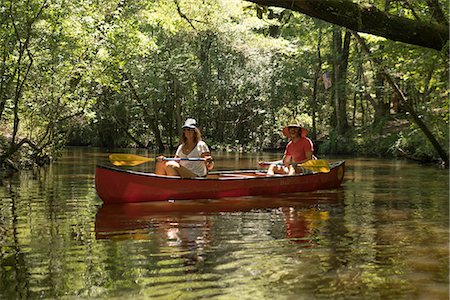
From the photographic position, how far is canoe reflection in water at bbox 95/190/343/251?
7070 mm

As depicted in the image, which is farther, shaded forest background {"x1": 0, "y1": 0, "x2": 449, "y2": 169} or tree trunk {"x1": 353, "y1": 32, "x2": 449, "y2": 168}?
tree trunk {"x1": 353, "y1": 32, "x2": 449, "y2": 168}

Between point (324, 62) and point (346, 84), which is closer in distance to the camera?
point (346, 84)

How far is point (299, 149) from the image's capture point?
12.9m

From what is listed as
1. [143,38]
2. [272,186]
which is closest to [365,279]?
[272,186]

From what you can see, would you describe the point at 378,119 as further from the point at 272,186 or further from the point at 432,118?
the point at 272,186

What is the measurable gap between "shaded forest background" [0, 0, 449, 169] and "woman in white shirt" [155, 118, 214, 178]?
98.0 inches

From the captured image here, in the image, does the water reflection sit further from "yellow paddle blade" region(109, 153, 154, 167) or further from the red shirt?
"yellow paddle blade" region(109, 153, 154, 167)

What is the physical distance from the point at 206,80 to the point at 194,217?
25.6 m

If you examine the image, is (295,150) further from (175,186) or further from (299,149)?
(175,186)

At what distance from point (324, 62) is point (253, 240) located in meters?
28.2

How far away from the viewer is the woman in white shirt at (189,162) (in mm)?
10695

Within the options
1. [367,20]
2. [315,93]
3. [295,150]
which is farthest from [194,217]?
[315,93]

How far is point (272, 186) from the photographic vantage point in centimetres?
1174

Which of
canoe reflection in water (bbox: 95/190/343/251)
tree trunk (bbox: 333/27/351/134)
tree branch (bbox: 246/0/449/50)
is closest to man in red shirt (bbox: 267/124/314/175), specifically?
canoe reflection in water (bbox: 95/190/343/251)
